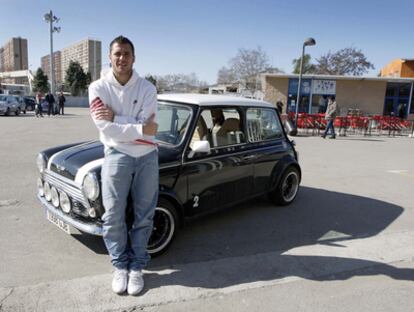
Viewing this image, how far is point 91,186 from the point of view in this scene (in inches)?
121

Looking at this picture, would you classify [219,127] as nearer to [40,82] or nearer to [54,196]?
[54,196]

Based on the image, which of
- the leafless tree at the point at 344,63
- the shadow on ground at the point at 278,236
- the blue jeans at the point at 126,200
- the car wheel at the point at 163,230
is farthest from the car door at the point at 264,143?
the leafless tree at the point at 344,63

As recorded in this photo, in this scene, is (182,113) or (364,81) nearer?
(182,113)

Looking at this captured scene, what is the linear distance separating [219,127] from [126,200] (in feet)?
6.18

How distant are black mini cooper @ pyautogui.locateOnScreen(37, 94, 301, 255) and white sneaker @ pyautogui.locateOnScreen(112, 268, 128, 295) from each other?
412 mm

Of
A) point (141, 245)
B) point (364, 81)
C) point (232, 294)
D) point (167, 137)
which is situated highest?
point (364, 81)

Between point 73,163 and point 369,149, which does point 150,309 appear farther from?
point 369,149

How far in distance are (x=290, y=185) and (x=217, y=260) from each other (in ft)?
7.91

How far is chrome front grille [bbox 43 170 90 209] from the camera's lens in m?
3.22

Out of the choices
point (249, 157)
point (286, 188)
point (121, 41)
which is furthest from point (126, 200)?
point (286, 188)

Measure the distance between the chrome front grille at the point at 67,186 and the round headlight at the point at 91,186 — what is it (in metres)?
0.11

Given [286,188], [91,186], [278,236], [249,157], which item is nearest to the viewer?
[91,186]

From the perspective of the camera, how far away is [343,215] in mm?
5172

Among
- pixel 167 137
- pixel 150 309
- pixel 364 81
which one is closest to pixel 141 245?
pixel 150 309
